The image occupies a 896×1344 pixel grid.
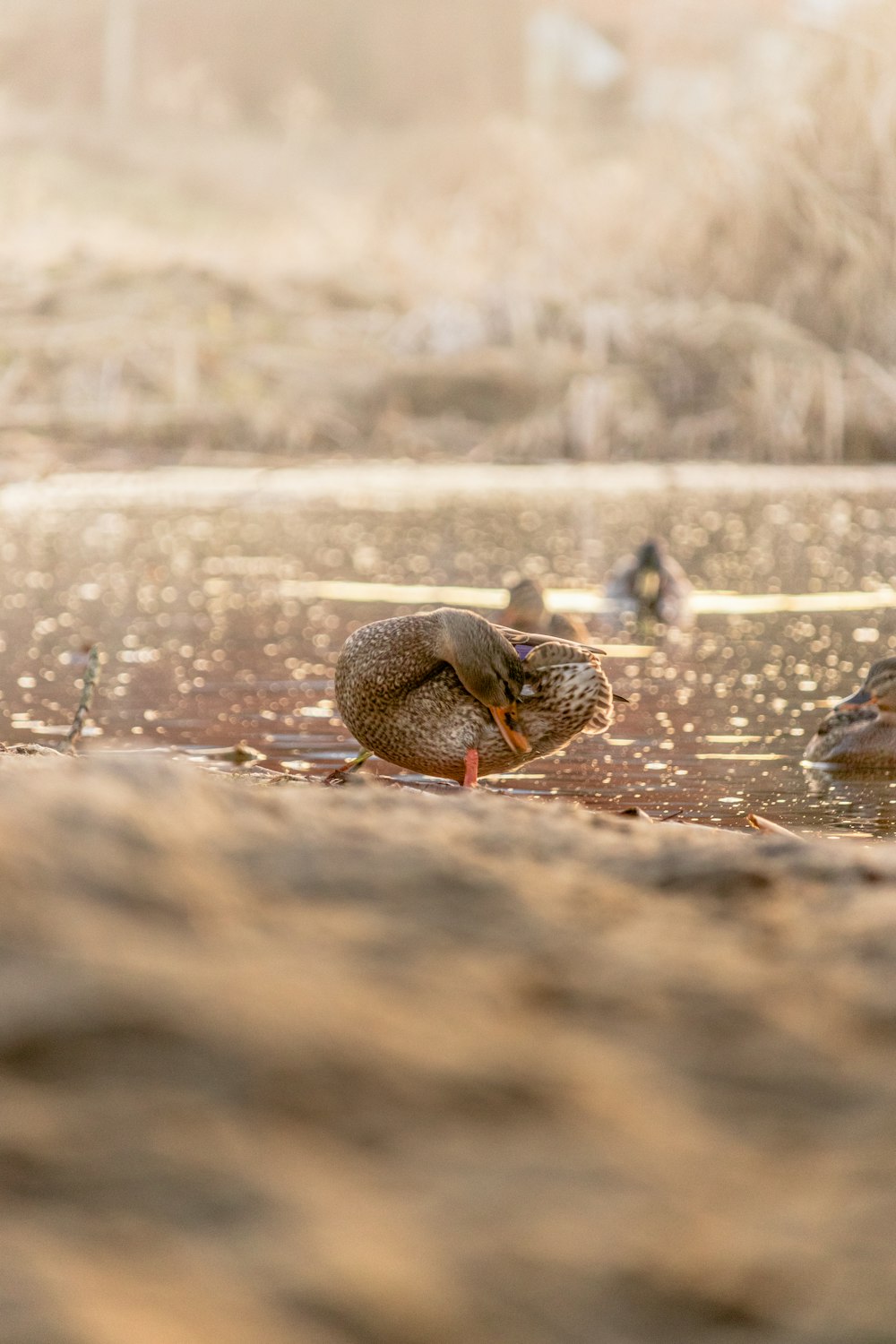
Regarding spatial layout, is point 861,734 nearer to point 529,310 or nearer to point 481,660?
point 481,660

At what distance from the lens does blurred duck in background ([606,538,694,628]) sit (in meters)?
9.94

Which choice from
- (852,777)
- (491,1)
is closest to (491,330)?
(852,777)

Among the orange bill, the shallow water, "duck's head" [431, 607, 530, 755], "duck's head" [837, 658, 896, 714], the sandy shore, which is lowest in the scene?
the shallow water

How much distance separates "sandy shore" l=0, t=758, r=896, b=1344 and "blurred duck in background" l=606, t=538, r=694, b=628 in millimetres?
8696

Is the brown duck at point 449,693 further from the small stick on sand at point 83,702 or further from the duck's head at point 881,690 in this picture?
the duck's head at point 881,690

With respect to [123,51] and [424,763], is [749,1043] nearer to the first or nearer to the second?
[424,763]

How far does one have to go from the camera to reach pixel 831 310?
2569 centimetres

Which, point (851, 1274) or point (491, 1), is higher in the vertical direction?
point (491, 1)

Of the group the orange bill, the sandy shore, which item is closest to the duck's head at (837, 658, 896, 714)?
the orange bill

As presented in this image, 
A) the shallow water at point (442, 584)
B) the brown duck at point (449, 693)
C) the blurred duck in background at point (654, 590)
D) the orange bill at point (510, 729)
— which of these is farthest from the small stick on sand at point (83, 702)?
the blurred duck in background at point (654, 590)

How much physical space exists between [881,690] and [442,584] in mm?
5094

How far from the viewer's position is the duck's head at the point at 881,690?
6.33 m

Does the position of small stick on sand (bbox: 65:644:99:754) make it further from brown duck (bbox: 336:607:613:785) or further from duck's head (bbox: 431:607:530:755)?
duck's head (bbox: 431:607:530:755)

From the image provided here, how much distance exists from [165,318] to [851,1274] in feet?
81.1
